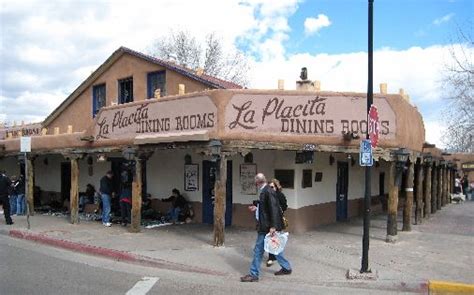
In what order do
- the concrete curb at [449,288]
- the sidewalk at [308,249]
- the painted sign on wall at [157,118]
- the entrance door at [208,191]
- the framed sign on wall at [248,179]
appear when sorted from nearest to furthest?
1. the concrete curb at [449,288]
2. the sidewalk at [308,249]
3. the painted sign on wall at [157,118]
4. the framed sign on wall at [248,179]
5. the entrance door at [208,191]

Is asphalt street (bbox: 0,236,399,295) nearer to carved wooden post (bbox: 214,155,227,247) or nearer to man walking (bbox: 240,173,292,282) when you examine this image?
man walking (bbox: 240,173,292,282)

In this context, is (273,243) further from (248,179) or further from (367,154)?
(248,179)

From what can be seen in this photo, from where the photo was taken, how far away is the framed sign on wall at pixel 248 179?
1404cm

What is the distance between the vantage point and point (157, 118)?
1355 cm

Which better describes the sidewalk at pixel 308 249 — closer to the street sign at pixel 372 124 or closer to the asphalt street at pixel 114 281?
the asphalt street at pixel 114 281

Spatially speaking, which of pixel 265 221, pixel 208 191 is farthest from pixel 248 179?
pixel 265 221

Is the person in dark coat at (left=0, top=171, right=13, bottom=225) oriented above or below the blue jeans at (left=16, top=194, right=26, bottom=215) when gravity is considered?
above

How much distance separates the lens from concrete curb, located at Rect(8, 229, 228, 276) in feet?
30.9

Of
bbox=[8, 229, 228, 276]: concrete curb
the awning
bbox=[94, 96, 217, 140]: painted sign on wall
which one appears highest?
bbox=[94, 96, 217, 140]: painted sign on wall

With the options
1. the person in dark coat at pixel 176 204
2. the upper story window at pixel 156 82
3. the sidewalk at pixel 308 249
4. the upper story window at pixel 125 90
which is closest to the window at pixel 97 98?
the upper story window at pixel 125 90

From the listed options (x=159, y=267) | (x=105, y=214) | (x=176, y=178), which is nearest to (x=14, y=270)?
(x=159, y=267)

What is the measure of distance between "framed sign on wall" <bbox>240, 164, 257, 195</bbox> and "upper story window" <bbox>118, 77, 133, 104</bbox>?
7.47 m

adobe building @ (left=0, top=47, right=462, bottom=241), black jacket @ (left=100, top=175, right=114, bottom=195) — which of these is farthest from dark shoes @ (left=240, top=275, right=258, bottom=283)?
black jacket @ (left=100, top=175, right=114, bottom=195)

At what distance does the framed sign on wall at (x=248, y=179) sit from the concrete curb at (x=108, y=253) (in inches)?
182
